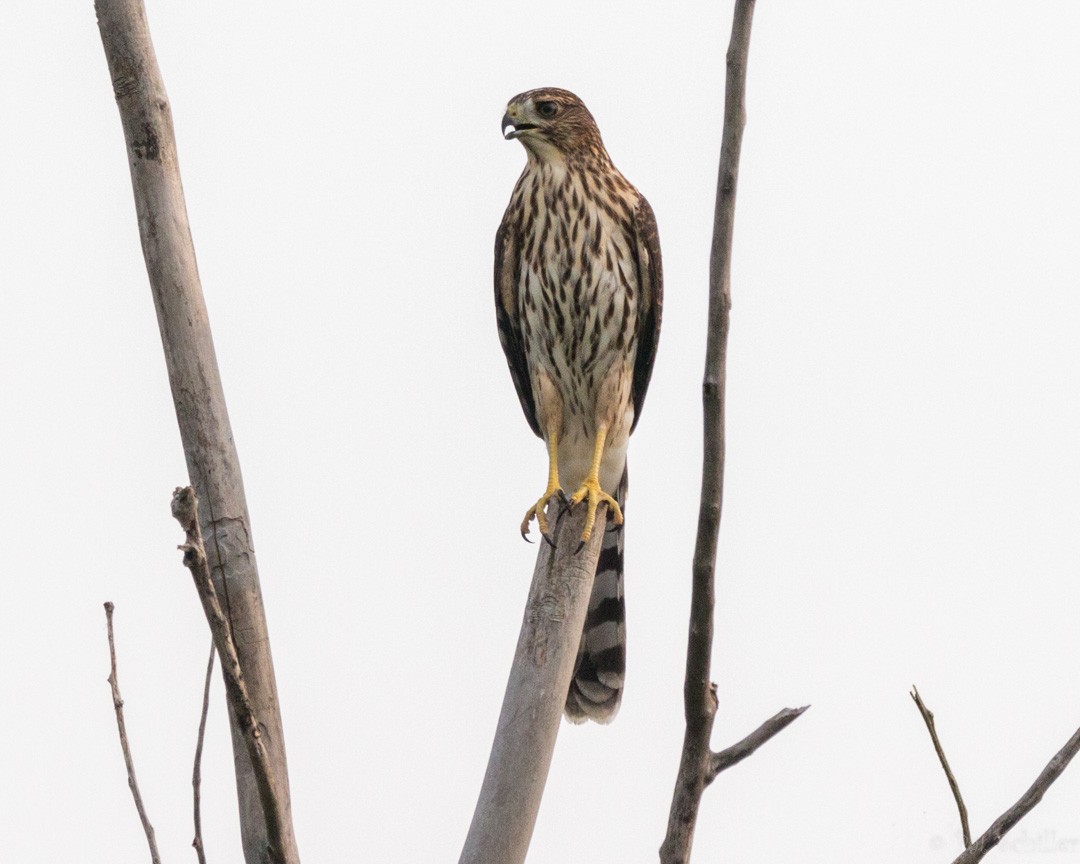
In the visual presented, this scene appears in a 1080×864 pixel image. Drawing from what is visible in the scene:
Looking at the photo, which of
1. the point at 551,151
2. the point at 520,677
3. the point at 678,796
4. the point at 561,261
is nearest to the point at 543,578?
the point at 520,677

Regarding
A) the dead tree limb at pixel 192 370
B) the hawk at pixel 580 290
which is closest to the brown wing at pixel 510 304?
the hawk at pixel 580 290

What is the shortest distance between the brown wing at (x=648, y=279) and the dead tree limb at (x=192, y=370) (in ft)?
8.08

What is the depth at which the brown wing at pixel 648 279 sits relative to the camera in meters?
5.04

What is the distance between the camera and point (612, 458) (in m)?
5.37

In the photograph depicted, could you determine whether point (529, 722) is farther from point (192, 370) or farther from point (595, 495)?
point (595, 495)

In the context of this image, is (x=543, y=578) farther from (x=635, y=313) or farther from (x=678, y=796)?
(x=635, y=313)

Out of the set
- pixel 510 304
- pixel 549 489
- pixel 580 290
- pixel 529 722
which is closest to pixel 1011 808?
pixel 529 722

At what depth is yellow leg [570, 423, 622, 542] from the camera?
3518 mm

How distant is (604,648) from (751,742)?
2.06 m

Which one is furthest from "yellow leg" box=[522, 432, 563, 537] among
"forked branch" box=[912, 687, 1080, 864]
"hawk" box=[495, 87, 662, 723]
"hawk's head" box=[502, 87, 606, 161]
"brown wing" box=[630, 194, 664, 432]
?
"forked branch" box=[912, 687, 1080, 864]

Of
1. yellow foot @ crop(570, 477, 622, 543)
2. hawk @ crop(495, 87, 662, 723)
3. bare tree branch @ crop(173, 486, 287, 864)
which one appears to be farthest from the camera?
hawk @ crop(495, 87, 662, 723)

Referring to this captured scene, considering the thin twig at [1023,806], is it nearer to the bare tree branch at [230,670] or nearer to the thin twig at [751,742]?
the thin twig at [751,742]

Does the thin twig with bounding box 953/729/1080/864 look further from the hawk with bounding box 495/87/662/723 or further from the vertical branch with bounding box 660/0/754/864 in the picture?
the hawk with bounding box 495/87/662/723

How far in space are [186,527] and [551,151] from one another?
3.40 meters
